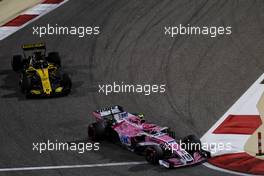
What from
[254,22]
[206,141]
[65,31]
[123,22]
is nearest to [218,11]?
[254,22]

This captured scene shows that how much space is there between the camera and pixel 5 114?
24.4 meters

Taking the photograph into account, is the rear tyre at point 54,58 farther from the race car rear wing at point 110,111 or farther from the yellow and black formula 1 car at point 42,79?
the race car rear wing at point 110,111

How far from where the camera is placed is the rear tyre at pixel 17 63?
1083 inches

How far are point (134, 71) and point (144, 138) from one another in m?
6.36

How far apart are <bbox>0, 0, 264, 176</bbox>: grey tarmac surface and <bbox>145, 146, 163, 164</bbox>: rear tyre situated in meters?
0.20

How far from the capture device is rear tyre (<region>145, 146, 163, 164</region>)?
65.6ft

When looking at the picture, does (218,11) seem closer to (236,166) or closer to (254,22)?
(254,22)

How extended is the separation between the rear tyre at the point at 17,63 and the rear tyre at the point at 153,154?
8545mm

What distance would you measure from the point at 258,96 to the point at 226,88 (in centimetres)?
119

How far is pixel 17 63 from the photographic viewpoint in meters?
27.5
